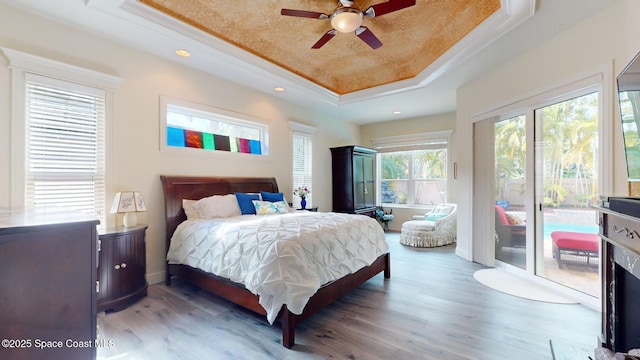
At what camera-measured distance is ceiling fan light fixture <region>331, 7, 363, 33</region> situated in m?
2.60

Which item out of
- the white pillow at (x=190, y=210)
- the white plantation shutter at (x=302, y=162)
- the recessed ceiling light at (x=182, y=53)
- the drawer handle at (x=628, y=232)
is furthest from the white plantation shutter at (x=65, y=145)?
the drawer handle at (x=628, y=232)

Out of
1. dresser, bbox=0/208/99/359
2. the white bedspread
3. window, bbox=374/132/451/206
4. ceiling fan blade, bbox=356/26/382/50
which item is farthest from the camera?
window, bbox=374/132/451/206

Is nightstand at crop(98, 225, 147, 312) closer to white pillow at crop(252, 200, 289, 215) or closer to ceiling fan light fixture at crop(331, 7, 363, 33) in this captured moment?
white pillow at crop(252, 200, 289, 215)

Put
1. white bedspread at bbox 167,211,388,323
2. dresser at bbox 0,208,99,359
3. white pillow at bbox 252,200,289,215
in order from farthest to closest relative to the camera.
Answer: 1. white pillow at bbox 252,200,289,215
2. white bedspread at bbox 167,211,388,323
3. dresser at bbox 0,208,99,359

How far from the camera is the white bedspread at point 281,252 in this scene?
215 cm

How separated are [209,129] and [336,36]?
2247 millimetres

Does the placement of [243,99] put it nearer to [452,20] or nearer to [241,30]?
[241,30]

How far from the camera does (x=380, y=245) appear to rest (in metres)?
3.38

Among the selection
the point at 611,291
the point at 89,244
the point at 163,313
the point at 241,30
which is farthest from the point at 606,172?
the point at 163,313

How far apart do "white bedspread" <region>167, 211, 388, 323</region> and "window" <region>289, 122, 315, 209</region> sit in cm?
239

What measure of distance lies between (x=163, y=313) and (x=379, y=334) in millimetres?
2006

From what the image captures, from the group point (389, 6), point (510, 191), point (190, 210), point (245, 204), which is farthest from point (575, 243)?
point (190, 210)

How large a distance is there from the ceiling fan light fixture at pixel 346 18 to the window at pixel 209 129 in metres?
2.24

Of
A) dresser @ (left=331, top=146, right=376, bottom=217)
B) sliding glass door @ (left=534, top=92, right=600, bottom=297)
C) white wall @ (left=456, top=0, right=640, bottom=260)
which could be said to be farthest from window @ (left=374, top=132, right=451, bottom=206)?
sliding glass door @ (left=534, top=92, right=600, bottom=297)
